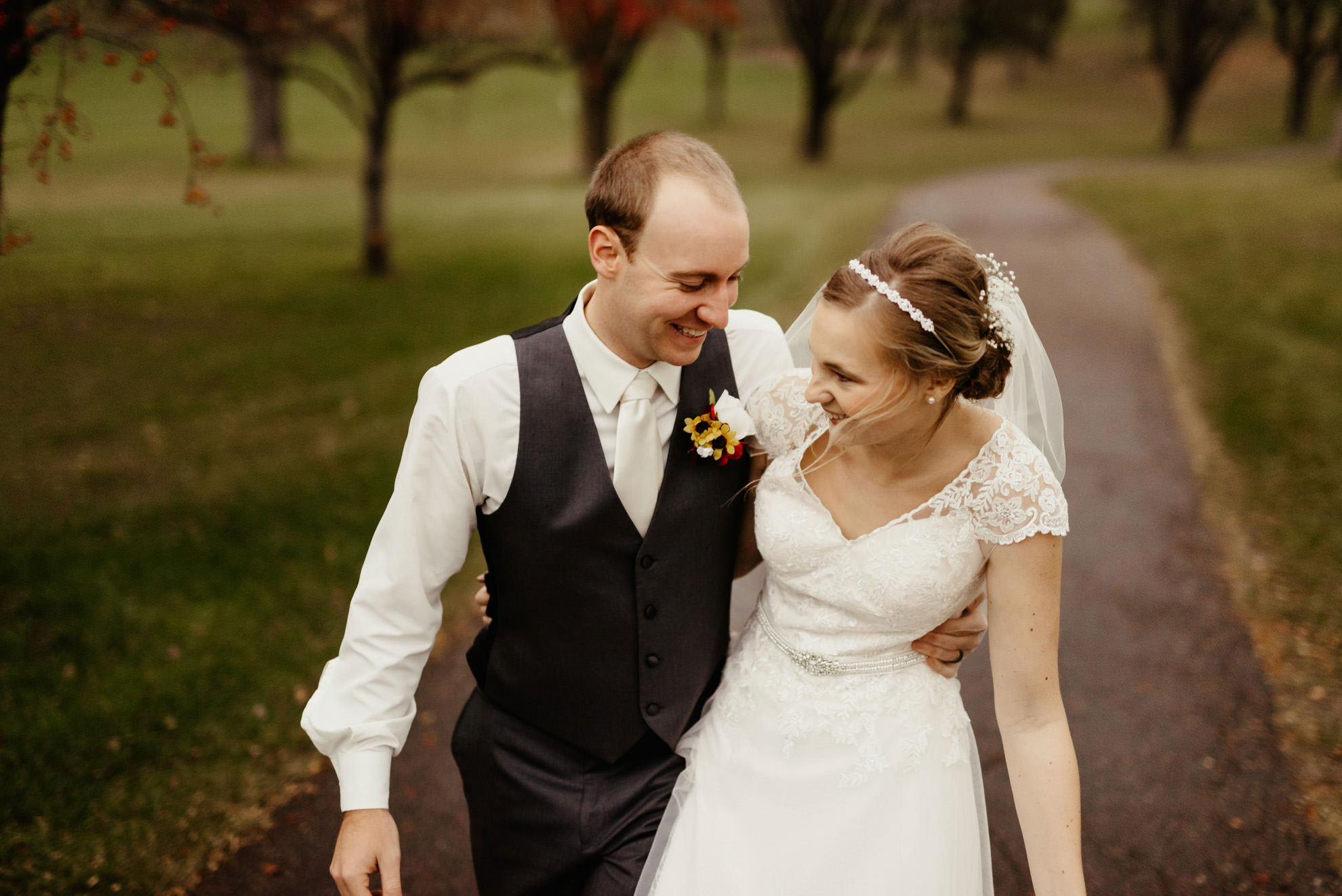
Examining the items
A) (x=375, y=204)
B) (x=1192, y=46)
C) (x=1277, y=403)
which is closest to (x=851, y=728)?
(x=1277, y=403)

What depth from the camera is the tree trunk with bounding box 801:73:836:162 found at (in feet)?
96.7

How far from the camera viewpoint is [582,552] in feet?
7.61

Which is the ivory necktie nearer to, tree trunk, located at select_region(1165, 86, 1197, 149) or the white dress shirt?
the white dress shirt

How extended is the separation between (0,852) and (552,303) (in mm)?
9302

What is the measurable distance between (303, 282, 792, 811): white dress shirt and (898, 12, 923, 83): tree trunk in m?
50.4

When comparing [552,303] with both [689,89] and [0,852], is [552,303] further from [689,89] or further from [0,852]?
[689,89]

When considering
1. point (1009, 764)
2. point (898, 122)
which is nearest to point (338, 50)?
point (1009, 764)

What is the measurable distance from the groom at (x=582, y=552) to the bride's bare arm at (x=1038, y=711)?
0.21m

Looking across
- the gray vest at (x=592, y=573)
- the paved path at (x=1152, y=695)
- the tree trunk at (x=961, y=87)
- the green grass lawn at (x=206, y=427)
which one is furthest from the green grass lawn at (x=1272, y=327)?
the tree trunk at (x=961, y=87)

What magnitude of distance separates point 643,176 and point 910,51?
2144 inches

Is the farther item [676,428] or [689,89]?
[689,89]

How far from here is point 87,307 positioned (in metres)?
11.1

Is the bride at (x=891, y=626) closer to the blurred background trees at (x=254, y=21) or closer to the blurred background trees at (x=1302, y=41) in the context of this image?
the blurred background trees at (x=254, y=21)

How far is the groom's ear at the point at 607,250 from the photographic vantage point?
2293 millimetres
